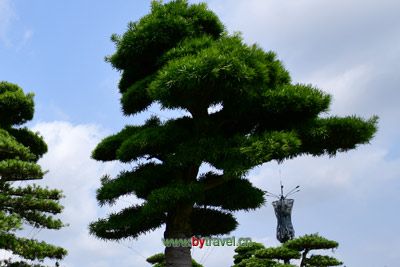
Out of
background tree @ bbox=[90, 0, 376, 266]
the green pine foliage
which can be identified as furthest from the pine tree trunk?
the green pine foliage

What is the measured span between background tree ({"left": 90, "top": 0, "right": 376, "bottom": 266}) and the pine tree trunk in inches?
0.7

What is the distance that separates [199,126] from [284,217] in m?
8.45

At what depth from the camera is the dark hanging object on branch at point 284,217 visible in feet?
54.2

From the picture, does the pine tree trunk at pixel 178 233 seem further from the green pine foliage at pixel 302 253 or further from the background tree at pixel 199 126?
the green pine foliage at pixel 302 253

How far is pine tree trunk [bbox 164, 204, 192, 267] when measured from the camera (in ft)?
29.6

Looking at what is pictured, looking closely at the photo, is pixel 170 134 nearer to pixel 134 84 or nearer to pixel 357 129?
pixel 134 84

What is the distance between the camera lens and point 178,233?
9.22m

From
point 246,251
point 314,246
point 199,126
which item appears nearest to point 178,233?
point 199,126

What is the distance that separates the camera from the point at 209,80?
8.26 m

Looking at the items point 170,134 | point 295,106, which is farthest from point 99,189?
A: point 295,106

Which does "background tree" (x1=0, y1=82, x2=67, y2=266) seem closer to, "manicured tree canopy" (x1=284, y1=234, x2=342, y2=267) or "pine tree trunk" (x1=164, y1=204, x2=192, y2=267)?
"pine tree trunk" (x1=164, y1=204, x2=192, y2=267)

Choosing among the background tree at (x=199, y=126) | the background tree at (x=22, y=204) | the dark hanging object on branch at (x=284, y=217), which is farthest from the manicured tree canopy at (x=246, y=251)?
the background tree at (x=22, y=204)

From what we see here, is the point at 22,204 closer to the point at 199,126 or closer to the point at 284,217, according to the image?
the point at 199,126

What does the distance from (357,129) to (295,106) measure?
1.38 meters
